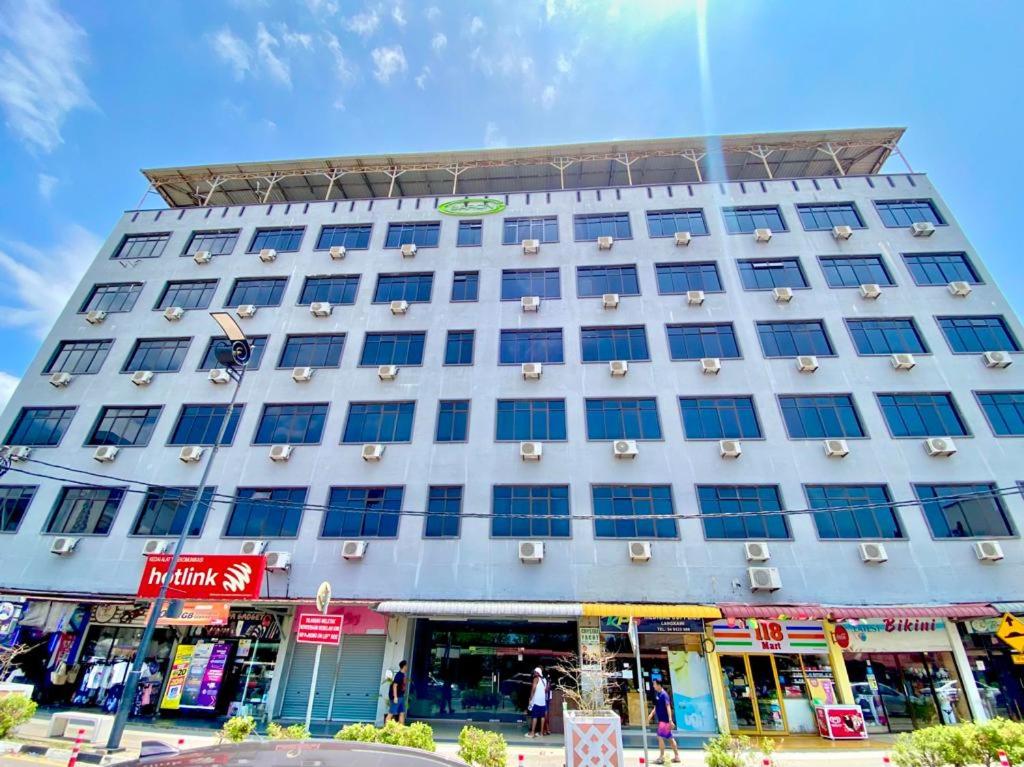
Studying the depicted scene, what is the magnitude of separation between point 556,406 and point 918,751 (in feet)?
43.3

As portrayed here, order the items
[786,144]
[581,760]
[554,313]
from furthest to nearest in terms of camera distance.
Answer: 1. [786,144]
2. [554,313]
3. [581,760]

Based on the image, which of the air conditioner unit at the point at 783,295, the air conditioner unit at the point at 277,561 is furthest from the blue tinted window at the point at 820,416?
the air conditioner unit at the point at 277,561

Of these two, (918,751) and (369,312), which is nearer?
(918,751)

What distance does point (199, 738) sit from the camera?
1320 centimetres

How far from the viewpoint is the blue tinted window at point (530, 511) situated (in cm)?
1695

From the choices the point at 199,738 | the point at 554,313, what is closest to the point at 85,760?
the point at 199,738

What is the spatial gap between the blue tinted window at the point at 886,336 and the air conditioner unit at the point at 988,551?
7.37 m

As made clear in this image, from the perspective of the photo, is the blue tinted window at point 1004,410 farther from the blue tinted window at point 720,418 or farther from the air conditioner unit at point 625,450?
the air conditioner unit at point 625,450

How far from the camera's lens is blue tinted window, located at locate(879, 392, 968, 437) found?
17688 millimetres

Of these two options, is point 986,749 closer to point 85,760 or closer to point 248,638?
point 85,760

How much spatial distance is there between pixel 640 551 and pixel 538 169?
800 inches

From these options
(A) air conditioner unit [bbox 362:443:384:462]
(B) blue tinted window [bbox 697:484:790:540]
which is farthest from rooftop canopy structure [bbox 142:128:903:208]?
(B) blue tinted window [bbox 697:484:790:540]

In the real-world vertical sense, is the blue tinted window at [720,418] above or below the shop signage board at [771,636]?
above

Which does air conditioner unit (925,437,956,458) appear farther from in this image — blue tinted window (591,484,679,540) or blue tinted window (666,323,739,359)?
blue tinted window (591,484,679,540)
